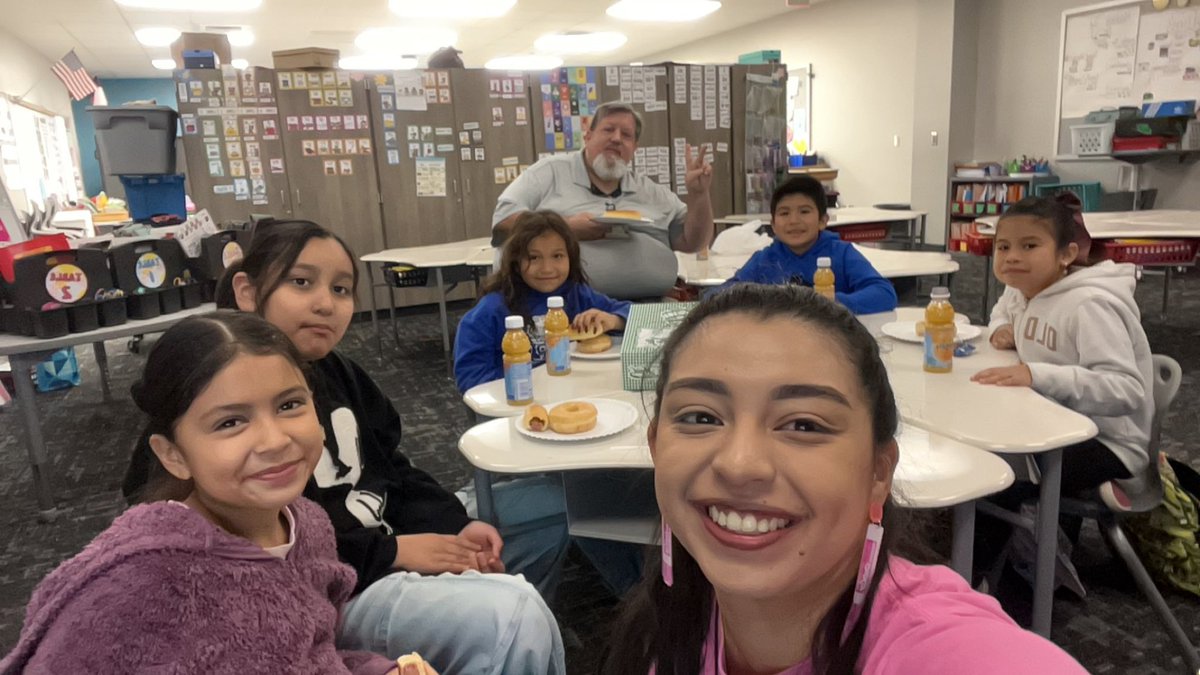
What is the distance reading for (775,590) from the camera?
2.29ft

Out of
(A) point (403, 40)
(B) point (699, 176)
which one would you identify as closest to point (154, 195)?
(B) point (699, 176)

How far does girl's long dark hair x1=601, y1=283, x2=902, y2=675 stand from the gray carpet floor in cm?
73

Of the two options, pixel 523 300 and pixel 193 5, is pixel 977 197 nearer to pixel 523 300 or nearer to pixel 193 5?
pixel 523 300

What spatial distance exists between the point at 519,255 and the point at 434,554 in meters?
1.11

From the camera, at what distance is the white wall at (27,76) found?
26.9 feet

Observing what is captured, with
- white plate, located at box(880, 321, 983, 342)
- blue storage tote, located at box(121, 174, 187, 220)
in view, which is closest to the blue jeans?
white plate, located at box(880, 321, 983, 342)

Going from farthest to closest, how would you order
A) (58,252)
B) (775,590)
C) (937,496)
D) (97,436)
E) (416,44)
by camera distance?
(416,44)
(97,436)
(58,252)
(937,496)
(775,590)

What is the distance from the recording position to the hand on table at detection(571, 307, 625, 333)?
7.47 ft

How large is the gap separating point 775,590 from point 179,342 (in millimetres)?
875

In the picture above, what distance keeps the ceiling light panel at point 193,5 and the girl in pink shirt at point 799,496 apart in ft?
25.1

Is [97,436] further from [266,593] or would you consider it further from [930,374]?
[930,374]

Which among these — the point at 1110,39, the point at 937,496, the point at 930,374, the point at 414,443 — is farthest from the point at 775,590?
the point at 1110,39

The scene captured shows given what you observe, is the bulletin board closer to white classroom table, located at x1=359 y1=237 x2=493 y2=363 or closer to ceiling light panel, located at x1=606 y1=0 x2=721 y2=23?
ceiling light panel, located at x1=606 y1=0 x2=721 y2=23

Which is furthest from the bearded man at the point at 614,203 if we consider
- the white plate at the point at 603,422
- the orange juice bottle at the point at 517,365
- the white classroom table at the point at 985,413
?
the white plate at the point at 603,422
